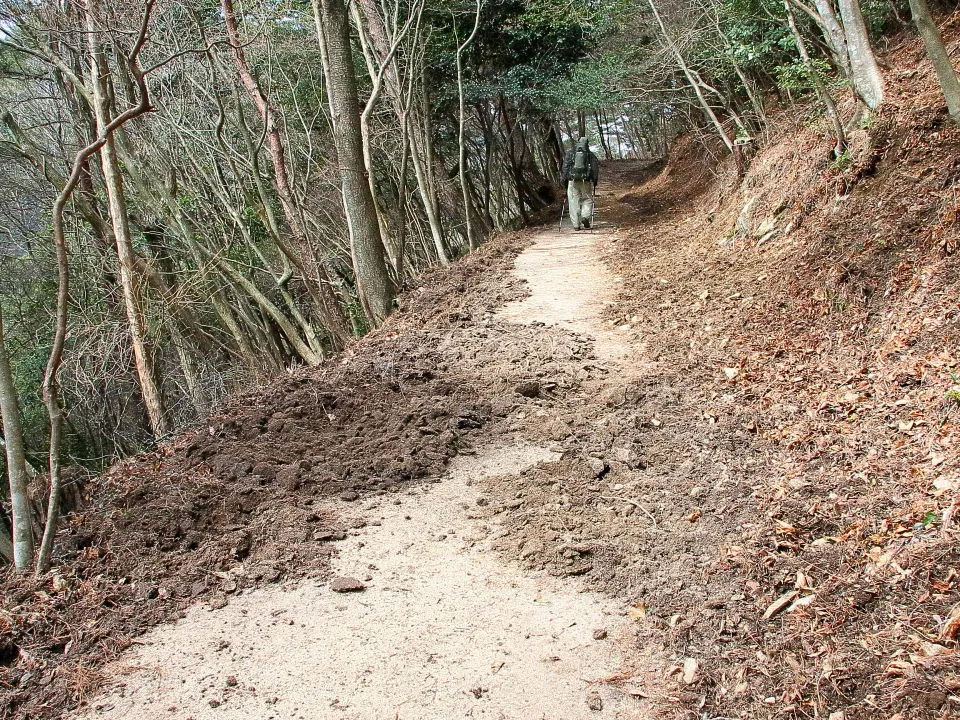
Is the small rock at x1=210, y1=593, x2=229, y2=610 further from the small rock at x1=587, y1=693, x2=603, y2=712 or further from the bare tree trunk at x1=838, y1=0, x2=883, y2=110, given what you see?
the bare tree trunk at x1=838, y1=0, x2=883, y2=110

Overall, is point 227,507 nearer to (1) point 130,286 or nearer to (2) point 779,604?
(2) point 779,604

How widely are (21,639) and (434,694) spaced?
6.00 feet

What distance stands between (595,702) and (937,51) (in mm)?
5779

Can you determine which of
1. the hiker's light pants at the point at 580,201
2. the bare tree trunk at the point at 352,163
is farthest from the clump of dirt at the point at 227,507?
the hiker's light pants at the point at 580,201

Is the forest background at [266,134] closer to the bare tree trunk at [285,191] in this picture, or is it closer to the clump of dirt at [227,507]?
the bare tree trunk at [285,191]

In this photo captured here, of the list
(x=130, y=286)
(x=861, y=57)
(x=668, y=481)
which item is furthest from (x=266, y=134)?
(x=668, y=481)

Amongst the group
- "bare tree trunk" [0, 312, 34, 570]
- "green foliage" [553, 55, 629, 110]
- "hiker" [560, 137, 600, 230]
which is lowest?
"bare tree trunk" [0, 312, 34, 570]

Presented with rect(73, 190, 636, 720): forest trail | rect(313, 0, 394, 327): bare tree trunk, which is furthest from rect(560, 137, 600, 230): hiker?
rect(73, 190, 636, 720): forest trail

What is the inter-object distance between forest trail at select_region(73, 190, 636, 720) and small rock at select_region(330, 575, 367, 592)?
3 cm

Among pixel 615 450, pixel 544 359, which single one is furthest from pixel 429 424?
pixel 544 359

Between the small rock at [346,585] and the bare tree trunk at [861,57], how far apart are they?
308 inches

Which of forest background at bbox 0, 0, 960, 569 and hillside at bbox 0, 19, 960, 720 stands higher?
forest background at bbox 0, 0, 960, 569

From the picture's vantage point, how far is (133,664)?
3193 mm

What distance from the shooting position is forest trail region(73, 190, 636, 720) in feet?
9.62
